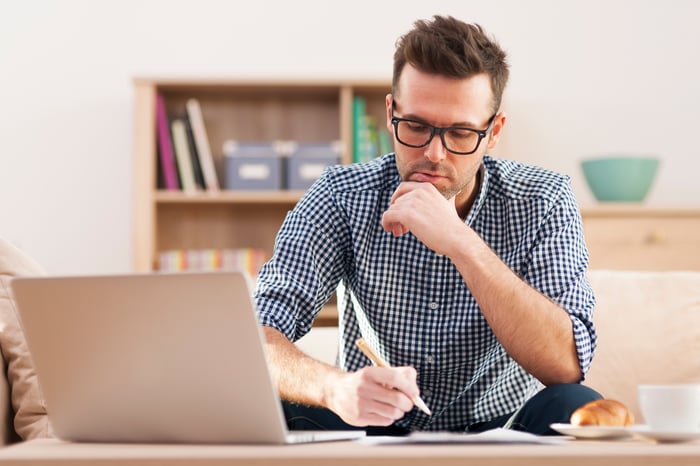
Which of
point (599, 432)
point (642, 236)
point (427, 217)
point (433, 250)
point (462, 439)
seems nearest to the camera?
point (462, 439)

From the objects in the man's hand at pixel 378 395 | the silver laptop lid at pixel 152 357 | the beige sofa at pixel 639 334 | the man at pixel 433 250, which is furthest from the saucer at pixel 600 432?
the beige sofa at pixel 639 334

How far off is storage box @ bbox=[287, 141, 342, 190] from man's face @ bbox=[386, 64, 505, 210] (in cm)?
181

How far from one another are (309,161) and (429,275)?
1858mm

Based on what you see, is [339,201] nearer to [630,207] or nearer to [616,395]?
[616,395]

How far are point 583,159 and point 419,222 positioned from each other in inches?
93.8

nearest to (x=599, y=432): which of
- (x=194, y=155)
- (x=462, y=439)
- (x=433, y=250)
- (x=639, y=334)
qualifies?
(x=462, y=439)

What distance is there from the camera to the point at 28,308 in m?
0.86

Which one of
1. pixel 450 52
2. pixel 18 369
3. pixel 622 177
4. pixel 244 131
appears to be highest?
pixel 450 52

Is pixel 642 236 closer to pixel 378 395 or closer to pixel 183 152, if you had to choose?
pixel 183 152

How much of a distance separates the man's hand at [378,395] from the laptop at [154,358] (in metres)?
0.10

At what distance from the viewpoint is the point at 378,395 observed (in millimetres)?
956

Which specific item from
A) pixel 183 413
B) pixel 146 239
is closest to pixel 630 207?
pixel 146 239

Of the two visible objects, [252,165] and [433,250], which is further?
[252,165]

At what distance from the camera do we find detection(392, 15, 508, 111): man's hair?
63.2 inches
